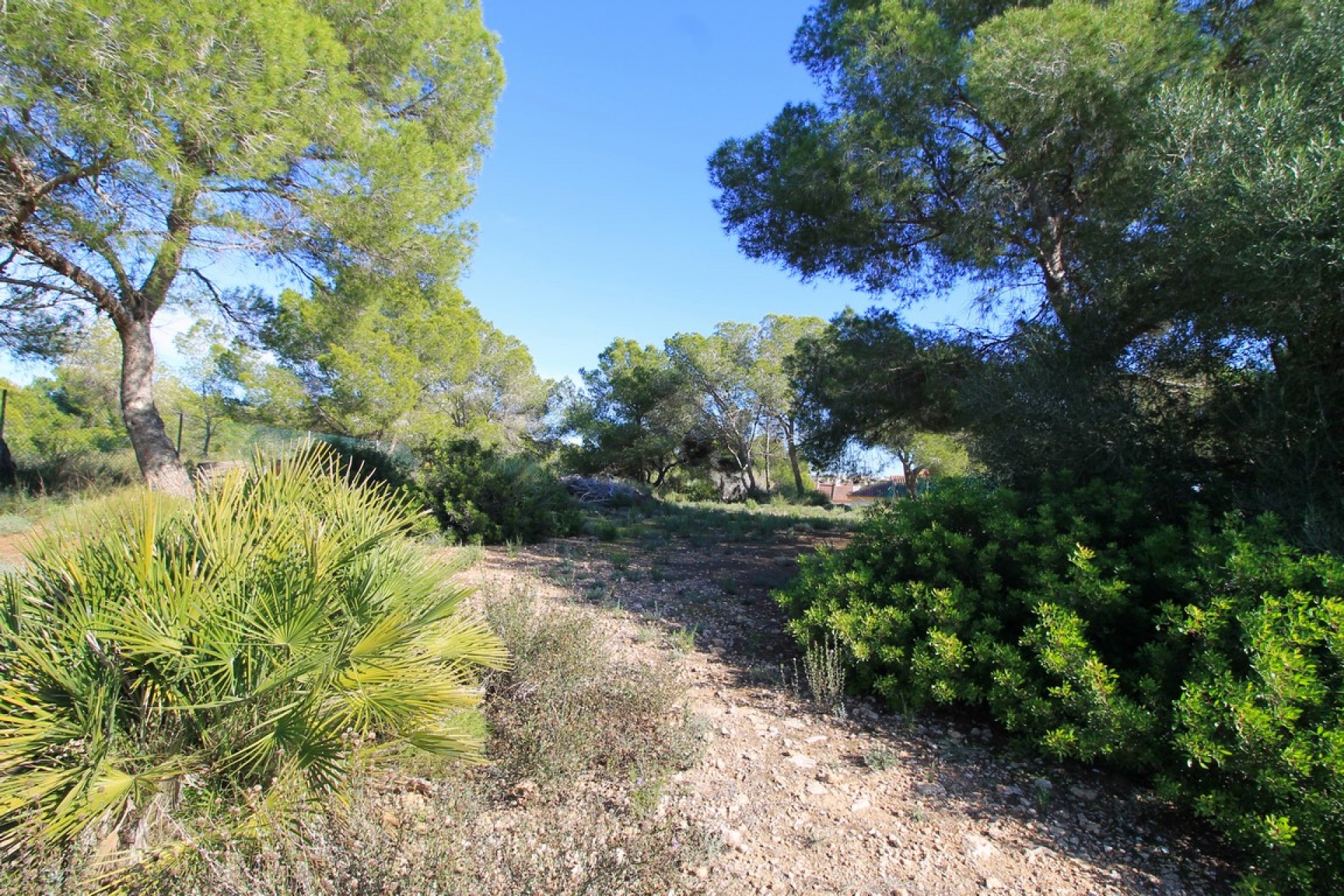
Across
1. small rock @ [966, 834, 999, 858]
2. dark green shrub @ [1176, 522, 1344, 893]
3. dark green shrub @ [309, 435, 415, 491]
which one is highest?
dark green shrub @ [309, 435, 415, 491]

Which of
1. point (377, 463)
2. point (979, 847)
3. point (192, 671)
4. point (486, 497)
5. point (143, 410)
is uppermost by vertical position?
Answer: point (143, 410)

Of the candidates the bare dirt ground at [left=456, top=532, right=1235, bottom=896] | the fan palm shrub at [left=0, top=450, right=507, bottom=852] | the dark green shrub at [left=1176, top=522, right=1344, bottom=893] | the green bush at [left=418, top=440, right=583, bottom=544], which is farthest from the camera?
the green bush at [left=418, top=440, right=583, bottom=544]

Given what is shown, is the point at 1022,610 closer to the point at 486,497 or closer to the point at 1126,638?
the point at 1126,638

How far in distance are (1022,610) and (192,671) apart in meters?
3.93

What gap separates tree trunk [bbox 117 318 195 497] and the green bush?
3.04 metres

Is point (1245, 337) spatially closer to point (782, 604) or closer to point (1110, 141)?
point (1110, 141)

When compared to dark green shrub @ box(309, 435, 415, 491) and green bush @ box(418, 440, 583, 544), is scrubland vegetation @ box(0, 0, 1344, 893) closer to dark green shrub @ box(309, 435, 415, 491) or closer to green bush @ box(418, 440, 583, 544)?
green bush @ box(418, 440, 583, 544)

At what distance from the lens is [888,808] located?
8.98 feet

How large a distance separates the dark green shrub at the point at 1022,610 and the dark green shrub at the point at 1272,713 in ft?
0.70

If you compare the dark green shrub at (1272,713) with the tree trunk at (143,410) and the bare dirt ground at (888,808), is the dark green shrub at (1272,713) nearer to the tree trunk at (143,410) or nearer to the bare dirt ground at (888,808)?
the bare dirt ground at (888,808)

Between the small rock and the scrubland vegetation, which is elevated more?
the scrubland vegetation

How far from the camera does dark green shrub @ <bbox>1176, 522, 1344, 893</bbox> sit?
2156 mm

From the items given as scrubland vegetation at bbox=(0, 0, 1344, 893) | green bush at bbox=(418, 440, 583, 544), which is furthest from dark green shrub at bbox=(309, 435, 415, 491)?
green bush at bbox=(418, 440, 583, 544)

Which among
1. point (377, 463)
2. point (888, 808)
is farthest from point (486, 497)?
point (888, 808)
